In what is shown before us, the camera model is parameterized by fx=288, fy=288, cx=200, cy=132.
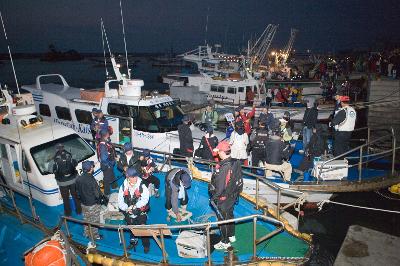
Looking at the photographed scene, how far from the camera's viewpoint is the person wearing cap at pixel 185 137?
29.5ft

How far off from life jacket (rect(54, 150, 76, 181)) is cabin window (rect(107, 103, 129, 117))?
401 cm

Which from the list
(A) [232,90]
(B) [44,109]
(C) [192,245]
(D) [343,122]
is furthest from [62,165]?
(A) [232,90]

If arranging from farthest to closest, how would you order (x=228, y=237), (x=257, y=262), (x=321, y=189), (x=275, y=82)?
(x=275, y=82), (x=321, y=189), (x=228, y=237), (x=257, y=262)

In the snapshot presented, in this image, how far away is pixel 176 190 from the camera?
6.52 meters

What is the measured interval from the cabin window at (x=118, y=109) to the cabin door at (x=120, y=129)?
16cm

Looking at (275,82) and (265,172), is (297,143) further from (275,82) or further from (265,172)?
(275,82)

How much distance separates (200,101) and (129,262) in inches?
613

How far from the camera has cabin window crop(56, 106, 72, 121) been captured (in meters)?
11.8

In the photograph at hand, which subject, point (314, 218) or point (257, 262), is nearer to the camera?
point (257, 262)

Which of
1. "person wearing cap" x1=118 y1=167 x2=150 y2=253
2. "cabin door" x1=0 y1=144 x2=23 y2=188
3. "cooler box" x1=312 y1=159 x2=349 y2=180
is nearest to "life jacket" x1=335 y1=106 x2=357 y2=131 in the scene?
"cooler box" x1=312 y1=159 x2=349 y2=180

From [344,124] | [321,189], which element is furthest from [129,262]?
[344,124]

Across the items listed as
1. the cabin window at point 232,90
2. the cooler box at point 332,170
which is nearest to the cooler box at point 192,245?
the cooler box at point 332,170

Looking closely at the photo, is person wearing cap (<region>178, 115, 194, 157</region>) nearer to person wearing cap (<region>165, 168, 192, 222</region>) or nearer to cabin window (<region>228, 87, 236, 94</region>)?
person wearing cap (<region>165, 168, 192, 222</region>)

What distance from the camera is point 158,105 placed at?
1038 centimetres
